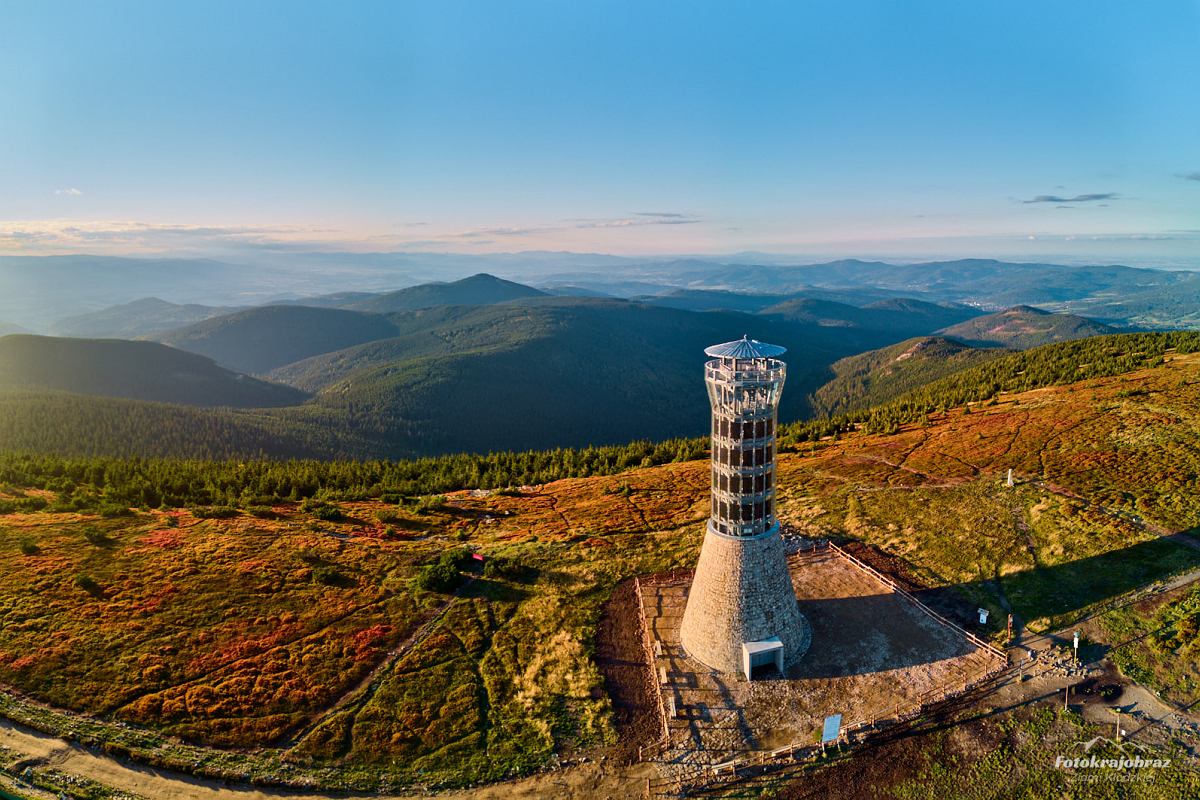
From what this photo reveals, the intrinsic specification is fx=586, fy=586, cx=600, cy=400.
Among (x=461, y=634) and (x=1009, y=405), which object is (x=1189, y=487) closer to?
(x=1009, y=405)

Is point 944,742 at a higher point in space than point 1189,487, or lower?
lower

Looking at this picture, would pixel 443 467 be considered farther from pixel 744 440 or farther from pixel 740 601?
pixel 744 440

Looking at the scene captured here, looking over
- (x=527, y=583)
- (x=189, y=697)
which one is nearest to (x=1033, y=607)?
(x=527, y=583)

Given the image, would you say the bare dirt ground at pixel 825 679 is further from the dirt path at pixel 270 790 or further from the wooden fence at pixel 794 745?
the dirt path at pixel 270 790

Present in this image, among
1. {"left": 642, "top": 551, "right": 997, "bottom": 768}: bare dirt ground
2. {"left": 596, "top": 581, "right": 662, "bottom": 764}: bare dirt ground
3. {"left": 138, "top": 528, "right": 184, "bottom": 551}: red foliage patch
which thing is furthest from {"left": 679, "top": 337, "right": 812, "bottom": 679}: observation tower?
{"left": 138, "top": 528, "right": 184, "bottom": 551}: red foliage patch

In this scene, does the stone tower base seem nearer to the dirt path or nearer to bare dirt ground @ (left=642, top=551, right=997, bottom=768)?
bare dirt ground @ (left=642, top=551, right=997, bottom=768)
